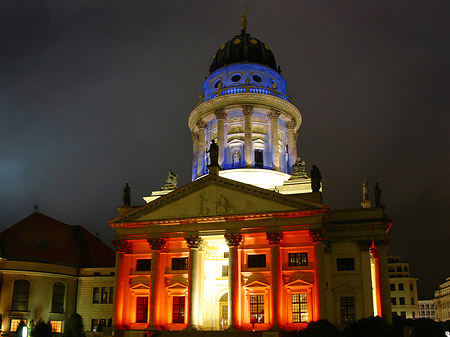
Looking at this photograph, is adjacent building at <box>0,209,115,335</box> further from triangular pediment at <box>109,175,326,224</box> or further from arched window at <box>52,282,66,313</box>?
triangular pediment at <box>109,175,326,224</box>

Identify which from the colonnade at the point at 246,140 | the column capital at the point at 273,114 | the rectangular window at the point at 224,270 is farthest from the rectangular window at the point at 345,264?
the column capital at the point at 273,114

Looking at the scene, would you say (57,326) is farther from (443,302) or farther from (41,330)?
(443,302)

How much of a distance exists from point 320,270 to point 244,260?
782 centimetres

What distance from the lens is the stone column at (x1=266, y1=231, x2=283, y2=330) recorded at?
45606 millimetres

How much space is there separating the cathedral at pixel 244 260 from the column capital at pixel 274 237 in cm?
9

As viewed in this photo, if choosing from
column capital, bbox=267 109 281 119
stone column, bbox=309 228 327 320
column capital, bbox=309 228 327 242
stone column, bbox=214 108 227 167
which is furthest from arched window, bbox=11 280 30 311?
column capital, bbox=267 109 281 119

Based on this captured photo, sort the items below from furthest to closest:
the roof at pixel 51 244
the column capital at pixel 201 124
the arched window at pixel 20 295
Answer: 1. the column capital at pixel 201 124
2. the roof at pixel 51 244
3. the arched window at pixel 20 295

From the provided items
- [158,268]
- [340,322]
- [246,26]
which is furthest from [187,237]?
[246,26]

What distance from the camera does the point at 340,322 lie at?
48375 millimetres

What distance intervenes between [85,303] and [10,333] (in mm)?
8977

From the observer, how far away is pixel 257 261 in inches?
1966

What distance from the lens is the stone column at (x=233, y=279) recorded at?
4647 centimetres

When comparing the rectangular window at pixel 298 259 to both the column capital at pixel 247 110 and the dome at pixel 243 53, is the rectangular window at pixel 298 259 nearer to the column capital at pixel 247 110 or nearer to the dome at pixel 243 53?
the column capital at pixel 247 110

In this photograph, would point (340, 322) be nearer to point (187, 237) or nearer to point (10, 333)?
point (187, 237)
